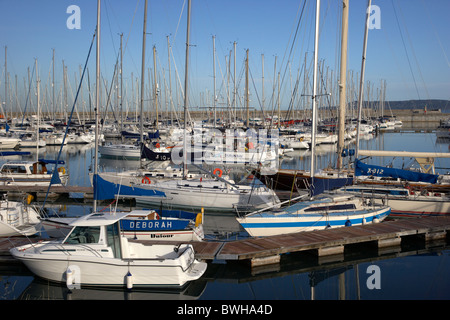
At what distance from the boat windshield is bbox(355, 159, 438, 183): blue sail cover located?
545 inches

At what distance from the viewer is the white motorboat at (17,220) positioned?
54.1 feet

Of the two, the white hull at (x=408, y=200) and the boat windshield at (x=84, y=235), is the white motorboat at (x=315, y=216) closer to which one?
the white hull at (x=408, y=200)

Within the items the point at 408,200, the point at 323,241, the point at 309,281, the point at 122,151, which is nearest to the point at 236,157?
the point at 122,151

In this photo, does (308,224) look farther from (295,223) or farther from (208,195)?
(208,195)

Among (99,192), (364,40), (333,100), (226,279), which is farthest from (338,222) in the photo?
(333,100)

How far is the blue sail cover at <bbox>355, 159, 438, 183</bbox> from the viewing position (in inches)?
792

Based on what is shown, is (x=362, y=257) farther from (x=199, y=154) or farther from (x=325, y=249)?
(x=199, y=154)

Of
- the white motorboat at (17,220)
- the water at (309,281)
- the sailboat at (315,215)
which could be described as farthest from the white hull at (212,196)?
the white motorboat at (17,220)

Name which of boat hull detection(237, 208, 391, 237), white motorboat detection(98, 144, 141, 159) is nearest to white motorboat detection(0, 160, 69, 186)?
boat hull detection(237, 208, 391, 237)

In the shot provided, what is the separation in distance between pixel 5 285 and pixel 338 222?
1185 centimetres

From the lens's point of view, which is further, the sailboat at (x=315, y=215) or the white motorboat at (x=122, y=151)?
the white motorboat at (x=122, y=151)

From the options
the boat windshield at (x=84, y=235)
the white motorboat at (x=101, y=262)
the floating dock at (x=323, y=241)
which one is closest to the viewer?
the white motorboat at (x=101, y=262)
